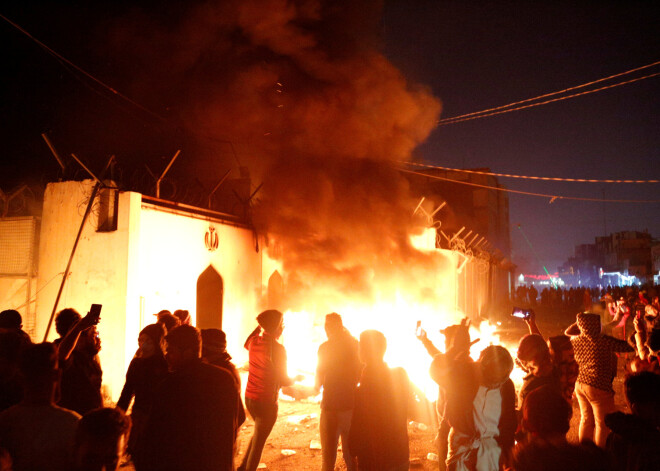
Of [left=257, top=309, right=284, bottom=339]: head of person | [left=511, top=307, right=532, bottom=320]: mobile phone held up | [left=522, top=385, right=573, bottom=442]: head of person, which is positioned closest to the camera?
[left=522, top=385, right=573, bottom=442]: head of person

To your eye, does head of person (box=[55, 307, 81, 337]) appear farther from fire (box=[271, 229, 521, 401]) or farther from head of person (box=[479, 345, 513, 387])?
fire (box=[271, 229, 521, 401])

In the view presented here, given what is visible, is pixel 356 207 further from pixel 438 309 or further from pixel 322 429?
pixel 322 429

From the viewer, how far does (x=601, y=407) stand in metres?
5.25

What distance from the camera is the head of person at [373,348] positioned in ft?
12.2

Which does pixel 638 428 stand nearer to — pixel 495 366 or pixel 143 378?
pixel 495 366

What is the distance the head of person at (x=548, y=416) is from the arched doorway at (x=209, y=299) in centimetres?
1019

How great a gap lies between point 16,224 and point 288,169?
300 inches

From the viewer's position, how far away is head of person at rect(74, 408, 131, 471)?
2293 millimetres

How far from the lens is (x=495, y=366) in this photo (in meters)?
3.59

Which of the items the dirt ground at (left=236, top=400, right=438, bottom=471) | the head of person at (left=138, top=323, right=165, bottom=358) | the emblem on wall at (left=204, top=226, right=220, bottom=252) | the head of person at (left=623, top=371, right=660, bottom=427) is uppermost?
the emblem on wall at (left=204, top=226, right=220, bottom=252)

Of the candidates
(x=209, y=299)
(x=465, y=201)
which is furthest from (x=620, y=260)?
(x=209, y=299)

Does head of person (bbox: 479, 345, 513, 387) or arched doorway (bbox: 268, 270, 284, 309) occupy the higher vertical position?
arched doorway (bbox: 268, 270, 284, 309)

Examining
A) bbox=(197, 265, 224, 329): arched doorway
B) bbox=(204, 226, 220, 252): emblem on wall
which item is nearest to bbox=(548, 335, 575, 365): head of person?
bbox=(204, 226, 220, 252): emblem on wall

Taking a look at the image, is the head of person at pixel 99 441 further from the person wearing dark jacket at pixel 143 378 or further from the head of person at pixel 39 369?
the person wearing dark jacket at pixel 143 378
